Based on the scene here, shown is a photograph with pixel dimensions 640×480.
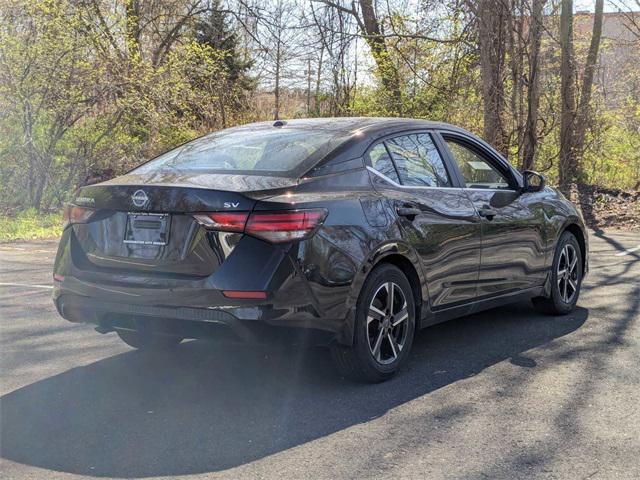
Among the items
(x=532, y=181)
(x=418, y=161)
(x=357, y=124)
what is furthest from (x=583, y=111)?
(x=357, y=124)

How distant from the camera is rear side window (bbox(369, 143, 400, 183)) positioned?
4871 millimetres

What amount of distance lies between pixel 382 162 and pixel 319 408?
1622mm

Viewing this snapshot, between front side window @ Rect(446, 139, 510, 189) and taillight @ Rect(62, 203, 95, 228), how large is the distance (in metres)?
2.57

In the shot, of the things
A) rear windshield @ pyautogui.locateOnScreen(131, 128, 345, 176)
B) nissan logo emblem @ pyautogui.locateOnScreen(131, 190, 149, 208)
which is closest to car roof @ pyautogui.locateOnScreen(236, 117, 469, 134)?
rear windshield @ pyautogui.locateOnScreen(131, 128, 345, 176)

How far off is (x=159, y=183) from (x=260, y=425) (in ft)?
4.75

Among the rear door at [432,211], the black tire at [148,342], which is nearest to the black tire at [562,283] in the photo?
the rear door at [432,211]

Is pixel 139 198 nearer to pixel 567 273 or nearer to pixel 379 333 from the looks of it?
pixel 379 333

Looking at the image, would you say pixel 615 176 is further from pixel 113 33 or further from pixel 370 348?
pixel 370 348

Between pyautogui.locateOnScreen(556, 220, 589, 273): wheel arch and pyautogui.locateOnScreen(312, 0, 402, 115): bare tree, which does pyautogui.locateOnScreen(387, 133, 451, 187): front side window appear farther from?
pyautogui.locateOnScreen(312, 0, 402, 115): bare tree

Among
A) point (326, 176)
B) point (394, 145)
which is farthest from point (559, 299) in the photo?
point (326, 176)

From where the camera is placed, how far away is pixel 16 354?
5191mm

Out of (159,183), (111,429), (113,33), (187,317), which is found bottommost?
(111,429)

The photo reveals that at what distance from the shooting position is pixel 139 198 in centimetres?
429

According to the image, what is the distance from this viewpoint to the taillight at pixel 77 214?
4.54 m
